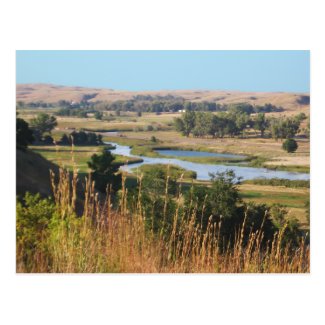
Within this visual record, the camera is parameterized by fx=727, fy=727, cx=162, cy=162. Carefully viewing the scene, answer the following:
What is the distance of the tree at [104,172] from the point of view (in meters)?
7.36

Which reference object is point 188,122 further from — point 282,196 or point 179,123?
point 282,196

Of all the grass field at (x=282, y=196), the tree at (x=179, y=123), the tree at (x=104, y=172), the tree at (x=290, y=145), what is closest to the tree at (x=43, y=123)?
the tree at (x=104, y=172)

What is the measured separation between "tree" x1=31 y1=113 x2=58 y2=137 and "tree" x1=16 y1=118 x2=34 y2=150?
9cm

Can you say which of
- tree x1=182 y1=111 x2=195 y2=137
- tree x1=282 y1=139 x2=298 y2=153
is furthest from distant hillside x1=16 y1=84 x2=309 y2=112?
tree x1=282 y1=139 x2=298 y2=153

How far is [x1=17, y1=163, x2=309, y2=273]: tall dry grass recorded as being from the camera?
22.8ft

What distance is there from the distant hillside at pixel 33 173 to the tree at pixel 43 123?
269 mm

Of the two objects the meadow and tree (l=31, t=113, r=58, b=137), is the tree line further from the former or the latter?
tree (l=31, t=113, r=58, b=137)

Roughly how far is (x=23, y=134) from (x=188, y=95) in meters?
1.77
